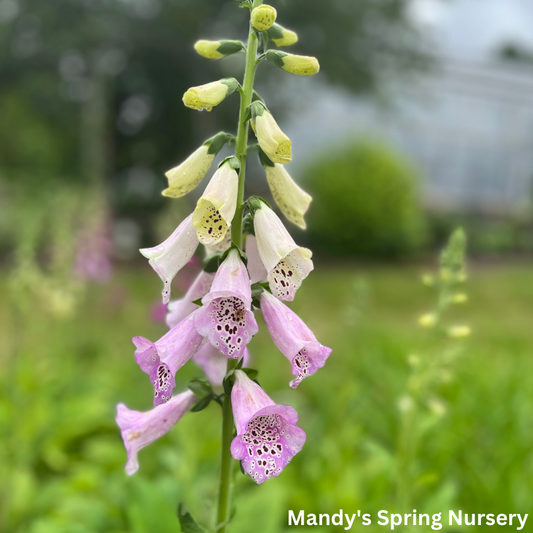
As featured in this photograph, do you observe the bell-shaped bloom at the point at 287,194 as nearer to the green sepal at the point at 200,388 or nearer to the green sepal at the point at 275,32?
the green sepal at the point at 275,32

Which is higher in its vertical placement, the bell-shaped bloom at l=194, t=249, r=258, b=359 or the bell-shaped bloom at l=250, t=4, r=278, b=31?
the bell-shaped bloom at l=250, t=4, r=278, b=31

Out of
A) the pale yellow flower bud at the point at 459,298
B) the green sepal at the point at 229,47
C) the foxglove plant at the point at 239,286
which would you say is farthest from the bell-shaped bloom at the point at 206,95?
the pale yellow flower bud at the point at 459,298

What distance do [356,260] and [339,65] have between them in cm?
545

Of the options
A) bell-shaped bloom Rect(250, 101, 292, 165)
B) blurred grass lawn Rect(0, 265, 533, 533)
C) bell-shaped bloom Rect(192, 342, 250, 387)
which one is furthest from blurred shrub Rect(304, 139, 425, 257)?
bell-shaped bloom Rect(250, 101, 292, 165)

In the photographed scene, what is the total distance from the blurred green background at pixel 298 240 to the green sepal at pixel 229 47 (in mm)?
1440

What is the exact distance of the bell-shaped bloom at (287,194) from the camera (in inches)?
52.0

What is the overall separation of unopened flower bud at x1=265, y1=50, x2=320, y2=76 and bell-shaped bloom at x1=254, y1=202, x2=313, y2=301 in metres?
0.34

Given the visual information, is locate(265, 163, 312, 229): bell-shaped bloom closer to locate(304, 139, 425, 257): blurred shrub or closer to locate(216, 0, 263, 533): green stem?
locate(216, 0, 263, 533): green stem

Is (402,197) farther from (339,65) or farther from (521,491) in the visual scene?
(521,491)

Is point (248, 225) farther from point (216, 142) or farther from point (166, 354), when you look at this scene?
point (166, 354)

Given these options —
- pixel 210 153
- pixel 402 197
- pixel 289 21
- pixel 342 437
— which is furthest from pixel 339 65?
pixel 210 153

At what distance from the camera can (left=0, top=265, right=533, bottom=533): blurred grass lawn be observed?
2.45 meters

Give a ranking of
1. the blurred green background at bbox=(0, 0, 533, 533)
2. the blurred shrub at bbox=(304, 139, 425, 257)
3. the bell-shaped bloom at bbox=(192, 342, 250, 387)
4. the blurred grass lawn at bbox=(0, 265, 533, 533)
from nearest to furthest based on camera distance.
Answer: the bell-shaped bloom at bbox=(192, 342, 250, 387) < the blurred grass lawn at bbox=(0, 265, 533, 533) < the blurred green background at bbox=(0, 0, 533, 533) < the blurred shrub at bbox=(304, 139, 425, 257)

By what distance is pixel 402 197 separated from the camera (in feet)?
50.9
